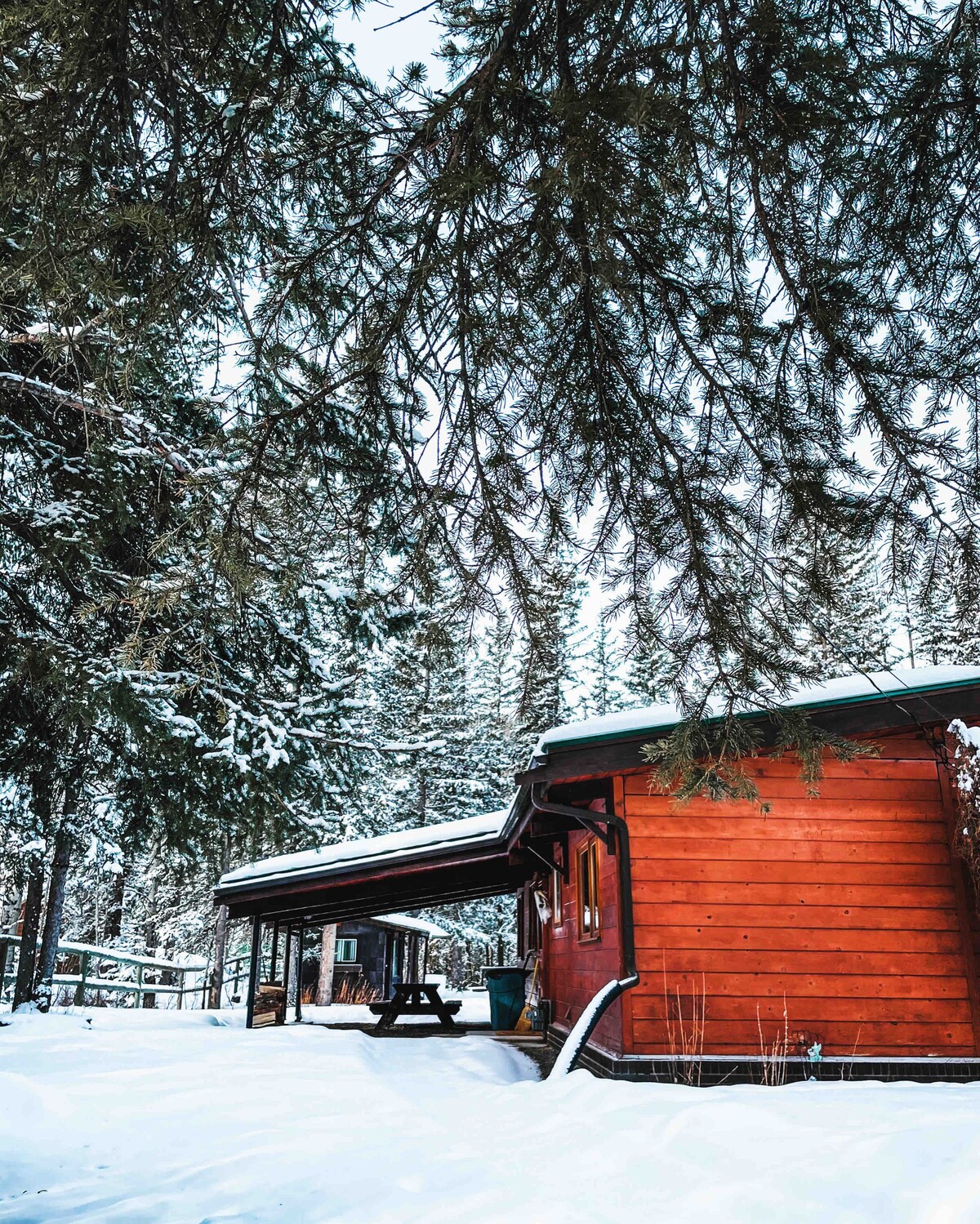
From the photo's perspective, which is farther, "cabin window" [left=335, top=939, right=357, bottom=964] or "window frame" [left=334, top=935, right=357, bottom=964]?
"cabin window" [left=335, top=939, right=357, bottom=964]

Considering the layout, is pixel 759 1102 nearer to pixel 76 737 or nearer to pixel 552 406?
pixel 552 406

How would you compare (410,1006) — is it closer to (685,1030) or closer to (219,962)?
(685,1030)

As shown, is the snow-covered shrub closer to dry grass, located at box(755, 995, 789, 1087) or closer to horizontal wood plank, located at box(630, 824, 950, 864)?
horizontal wood plank, located at box(630, 824, 950, 864)

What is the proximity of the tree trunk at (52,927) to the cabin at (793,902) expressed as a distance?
366 inches

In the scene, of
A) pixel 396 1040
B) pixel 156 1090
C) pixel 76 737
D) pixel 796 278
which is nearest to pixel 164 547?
pixel 796 278

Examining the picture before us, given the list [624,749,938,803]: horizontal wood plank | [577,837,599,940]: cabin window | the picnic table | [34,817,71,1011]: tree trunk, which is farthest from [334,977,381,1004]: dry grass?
[624,749,938,803]: horizontal wood plank

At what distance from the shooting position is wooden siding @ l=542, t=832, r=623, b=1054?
298 inches

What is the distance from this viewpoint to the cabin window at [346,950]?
28.4 m

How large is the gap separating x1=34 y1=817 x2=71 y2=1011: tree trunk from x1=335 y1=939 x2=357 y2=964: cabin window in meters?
14.5

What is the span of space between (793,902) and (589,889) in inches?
98.5

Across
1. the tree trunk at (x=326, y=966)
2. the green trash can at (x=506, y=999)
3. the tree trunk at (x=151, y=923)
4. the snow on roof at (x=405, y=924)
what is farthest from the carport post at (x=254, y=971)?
the tree trunk at (x=151, y=923)

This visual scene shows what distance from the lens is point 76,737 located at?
33.4ft

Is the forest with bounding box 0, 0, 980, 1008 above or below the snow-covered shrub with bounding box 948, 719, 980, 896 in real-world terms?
above

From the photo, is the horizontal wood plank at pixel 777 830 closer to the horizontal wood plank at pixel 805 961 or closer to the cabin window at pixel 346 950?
the horizontal wood plank at pixel 805 961
